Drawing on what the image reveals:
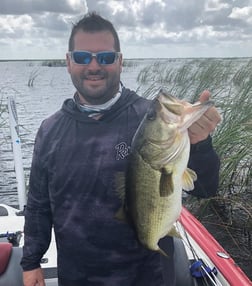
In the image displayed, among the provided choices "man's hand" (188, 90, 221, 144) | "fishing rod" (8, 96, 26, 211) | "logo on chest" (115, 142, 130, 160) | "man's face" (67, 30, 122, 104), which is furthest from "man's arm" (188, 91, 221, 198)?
"fishing rod" (8, 96, 26, 211)

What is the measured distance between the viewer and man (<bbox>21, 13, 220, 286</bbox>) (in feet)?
6.98

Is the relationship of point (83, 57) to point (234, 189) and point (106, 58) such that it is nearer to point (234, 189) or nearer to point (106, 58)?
point (106, 58)

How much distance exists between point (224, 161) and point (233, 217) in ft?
2.99

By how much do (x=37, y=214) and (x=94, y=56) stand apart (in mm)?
935

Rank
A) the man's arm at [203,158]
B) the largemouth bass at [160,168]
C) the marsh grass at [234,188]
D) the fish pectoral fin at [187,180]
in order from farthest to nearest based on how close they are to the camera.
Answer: the marsh grass at [234,188], the man's arm at [203,158], the fish pectoral fin at [187,180], the largemouth bass at [160,168]

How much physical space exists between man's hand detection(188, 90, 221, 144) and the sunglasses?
0.59m

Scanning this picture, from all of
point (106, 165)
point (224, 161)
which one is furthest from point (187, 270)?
point (224, 161)

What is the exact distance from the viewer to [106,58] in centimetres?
217

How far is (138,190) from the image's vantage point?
185 centimetres

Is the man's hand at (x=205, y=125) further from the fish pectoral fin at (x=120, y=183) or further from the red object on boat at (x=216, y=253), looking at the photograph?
the red object on boat at (x=216, y=253)

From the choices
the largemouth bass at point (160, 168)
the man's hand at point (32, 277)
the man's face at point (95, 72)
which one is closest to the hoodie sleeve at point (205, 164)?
the largemouth bass at point (160, 168)

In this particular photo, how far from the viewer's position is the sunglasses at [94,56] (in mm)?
2160

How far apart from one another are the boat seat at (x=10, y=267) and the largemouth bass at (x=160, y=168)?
1403 millimetres

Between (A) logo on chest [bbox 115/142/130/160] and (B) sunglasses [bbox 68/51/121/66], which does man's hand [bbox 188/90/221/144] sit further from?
(B) sunglasses [bbox 68/51/121/66]
